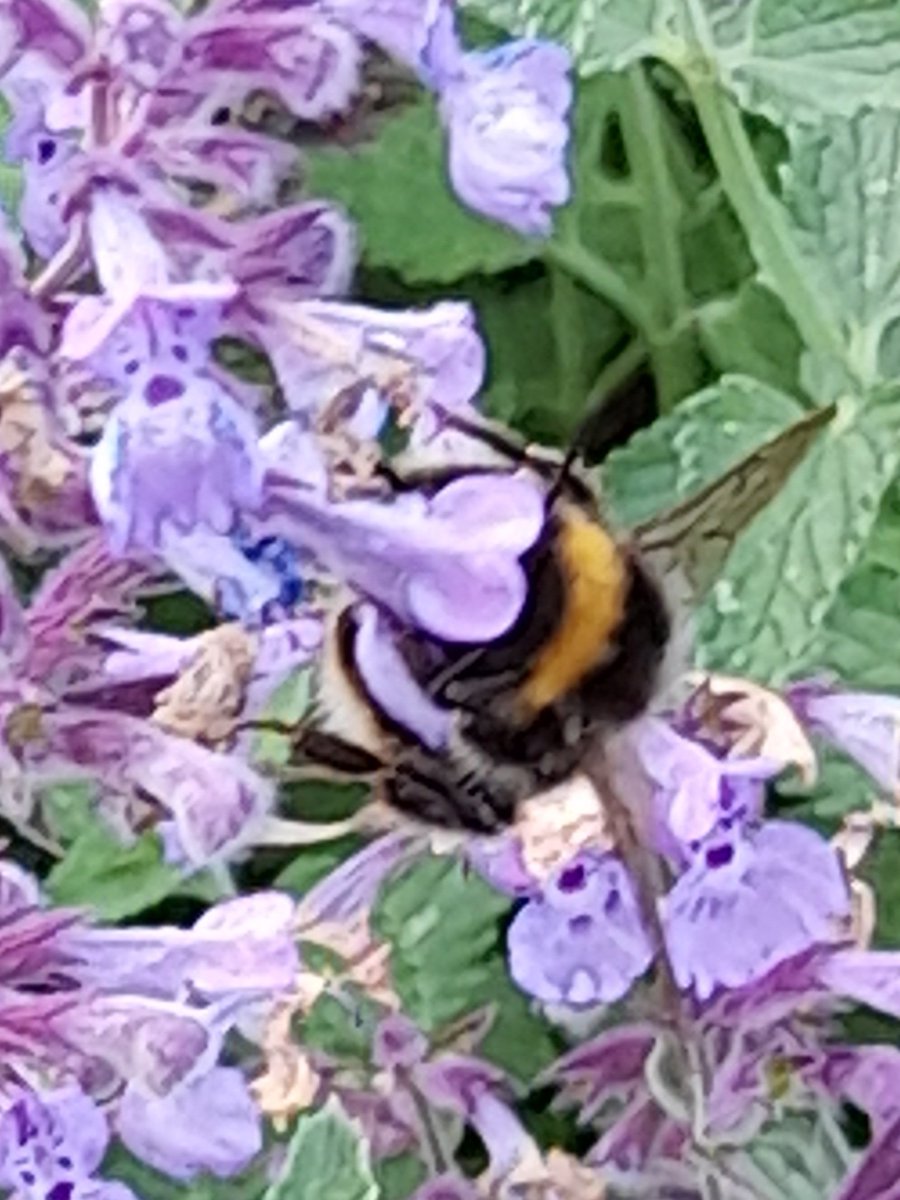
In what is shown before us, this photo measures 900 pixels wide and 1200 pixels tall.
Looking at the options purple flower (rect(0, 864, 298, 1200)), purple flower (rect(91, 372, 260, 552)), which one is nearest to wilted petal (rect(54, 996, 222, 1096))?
purple flower (rect(0, 864, 298, 1200))

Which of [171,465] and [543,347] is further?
[543,347]

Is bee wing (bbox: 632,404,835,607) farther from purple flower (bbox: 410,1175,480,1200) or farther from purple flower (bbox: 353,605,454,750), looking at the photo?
purple flower (bbox: 410,1175,480,1200)

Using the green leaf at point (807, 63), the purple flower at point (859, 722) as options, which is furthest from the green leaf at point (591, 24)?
the purple flower at point (859, 722)

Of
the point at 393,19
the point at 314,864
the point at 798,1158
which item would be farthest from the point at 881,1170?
the point at 393,19

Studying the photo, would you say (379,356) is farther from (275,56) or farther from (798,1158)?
(798,1158)

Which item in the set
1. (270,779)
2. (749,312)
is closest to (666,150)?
(749,312)

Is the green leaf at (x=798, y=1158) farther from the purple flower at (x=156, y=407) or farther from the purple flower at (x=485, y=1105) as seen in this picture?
the purple flower at (x=156, y=407)

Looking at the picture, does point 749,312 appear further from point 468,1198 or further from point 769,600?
point 468,1198
